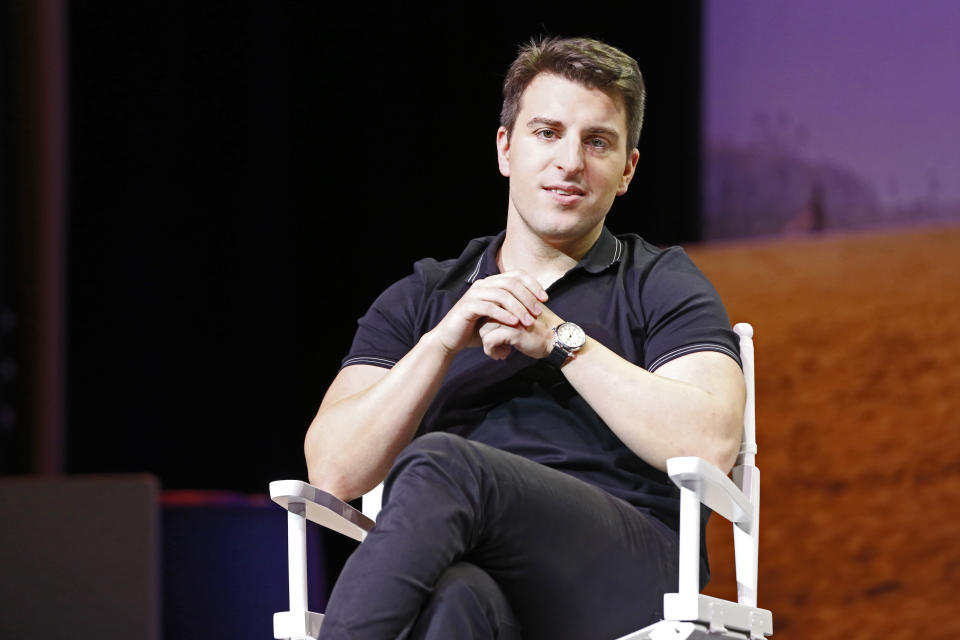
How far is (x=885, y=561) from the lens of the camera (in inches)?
120

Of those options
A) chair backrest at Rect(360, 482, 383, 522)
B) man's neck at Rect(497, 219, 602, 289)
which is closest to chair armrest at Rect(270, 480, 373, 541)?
chair backrest at Rect(360, 482, 383, 522)

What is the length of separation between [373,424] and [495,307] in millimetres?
247

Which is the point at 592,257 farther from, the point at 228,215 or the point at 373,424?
the point at 228,215

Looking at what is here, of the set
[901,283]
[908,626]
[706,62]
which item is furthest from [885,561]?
A: [706,62]

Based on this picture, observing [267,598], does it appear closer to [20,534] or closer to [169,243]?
[20,534]

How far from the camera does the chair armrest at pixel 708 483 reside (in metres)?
1.32

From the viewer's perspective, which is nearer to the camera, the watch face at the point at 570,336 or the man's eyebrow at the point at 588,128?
A: the watch face at the point at 570,336

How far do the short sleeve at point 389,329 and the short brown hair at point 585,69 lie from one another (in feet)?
1.06

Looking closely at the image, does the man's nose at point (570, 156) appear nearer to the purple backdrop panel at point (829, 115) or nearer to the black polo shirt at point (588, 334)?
the black polo shirt at point (588, 334)

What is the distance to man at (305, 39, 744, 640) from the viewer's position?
127 cm

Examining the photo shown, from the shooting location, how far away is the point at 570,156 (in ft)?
5.71

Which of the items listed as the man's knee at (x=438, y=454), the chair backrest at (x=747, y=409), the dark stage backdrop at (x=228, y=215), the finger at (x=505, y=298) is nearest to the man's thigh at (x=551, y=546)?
the man's knee at (x=438, y=454)

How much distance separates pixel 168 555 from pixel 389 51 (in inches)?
71.3

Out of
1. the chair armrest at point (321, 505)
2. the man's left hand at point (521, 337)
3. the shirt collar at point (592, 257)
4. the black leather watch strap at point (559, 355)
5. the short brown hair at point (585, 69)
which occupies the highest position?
the short brown hair at point (585, 69)
